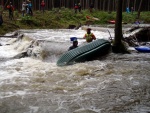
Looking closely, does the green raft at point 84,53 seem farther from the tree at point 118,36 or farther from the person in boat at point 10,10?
the person in boat at point 10,10

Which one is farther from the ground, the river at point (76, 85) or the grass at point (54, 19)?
the grass at point (54, 19)

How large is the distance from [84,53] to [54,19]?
14164mm

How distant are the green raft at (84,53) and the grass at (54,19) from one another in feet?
29.6

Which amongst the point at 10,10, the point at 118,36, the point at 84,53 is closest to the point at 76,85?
the point at 84,53

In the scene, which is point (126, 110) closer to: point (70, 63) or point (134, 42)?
point (70, 63)

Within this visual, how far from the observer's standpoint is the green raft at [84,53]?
31.7 feet

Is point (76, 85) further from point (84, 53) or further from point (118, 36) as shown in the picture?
point (118, 36)

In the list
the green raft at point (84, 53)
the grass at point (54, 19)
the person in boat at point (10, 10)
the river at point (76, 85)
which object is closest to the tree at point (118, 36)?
the green raft at point (84, 53)

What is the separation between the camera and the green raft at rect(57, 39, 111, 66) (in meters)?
9.65

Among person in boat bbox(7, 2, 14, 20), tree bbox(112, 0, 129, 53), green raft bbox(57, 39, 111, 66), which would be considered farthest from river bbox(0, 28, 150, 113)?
person in boat bbox(7, 2, 14, 20)

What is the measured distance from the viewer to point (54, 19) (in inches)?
933

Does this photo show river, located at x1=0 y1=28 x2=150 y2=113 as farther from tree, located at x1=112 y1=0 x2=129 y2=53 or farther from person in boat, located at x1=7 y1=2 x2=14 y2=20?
person in boat, located at x1=7 y1=2 x2=14 y2=20

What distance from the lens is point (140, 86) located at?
7.20 m

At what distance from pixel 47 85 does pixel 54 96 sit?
2.85 feet
